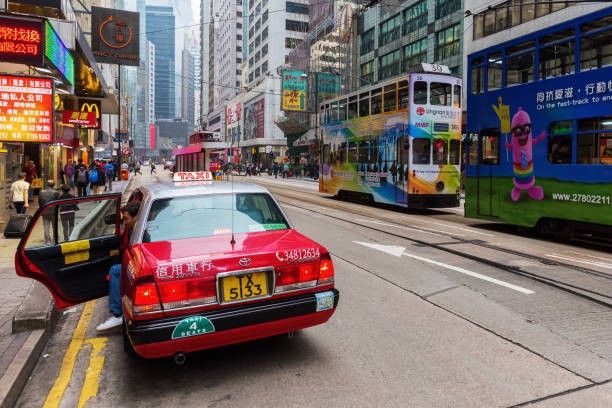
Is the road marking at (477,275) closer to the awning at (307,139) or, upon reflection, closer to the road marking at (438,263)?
the road marking at (438,263)

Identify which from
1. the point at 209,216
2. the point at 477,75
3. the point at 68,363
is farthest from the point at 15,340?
the point at 477,75

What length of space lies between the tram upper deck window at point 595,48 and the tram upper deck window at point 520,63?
129cm

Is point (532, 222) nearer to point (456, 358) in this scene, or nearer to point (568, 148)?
point (568, 148)

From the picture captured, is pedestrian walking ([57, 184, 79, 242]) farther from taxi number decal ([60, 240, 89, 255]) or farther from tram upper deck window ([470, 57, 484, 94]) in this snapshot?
tram upper deck window ([470, 57, 484, 94])

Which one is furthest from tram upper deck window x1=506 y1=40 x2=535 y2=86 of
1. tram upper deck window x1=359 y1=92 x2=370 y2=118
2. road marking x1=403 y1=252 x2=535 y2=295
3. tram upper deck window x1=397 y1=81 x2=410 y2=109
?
tram upper deck window x1=359 y1=92 x2=370 y2=118

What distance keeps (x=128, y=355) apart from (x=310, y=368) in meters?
1.67

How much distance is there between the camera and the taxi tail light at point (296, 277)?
A: 12.4 ft

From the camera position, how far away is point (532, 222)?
10.5 meters

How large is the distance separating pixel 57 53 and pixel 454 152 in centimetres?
1267

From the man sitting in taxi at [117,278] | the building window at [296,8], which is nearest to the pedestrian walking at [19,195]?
the man sitting in taxi at [117,278]

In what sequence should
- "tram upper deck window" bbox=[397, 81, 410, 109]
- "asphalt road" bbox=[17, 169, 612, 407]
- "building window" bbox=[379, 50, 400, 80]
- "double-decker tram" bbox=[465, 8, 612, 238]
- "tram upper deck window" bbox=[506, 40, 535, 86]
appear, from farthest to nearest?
"building window" bbox=[379, 50, 400, 80] → "tram upper deck window" bbox=[397, 81, 410, 109] → "tram upper deck window" bbox=[506, 40, 535, 86] → "double-decker tram" bbox=[465, 8, 612, 238] → "asphalt road" bbox=[17, 169, 612, 407]

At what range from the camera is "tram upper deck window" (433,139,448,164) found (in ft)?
51.3

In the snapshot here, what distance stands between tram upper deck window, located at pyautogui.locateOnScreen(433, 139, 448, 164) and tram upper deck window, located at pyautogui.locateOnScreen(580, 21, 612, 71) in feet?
21.4

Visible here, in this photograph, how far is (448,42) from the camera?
32.5 meters
